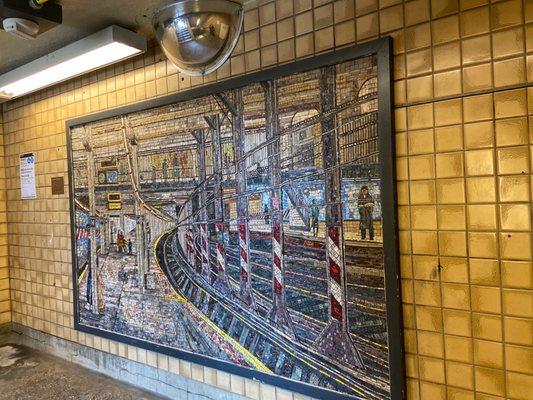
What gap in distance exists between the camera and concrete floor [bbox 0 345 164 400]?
2.68 meters

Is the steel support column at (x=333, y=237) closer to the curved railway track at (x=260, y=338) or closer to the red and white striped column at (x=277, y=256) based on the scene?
the curved railway track at (x=260, y=338)

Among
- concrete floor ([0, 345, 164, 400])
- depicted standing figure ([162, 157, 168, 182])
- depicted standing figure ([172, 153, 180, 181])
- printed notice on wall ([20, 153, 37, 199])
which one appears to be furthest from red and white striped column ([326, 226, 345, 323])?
printed notice on wall ([20, 153, 37, 199])

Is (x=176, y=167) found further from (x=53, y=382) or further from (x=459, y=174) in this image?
(x=53, y=382)

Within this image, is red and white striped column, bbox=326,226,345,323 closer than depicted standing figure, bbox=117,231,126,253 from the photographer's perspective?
Yes

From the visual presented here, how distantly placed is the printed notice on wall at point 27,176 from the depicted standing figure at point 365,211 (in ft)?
9.65

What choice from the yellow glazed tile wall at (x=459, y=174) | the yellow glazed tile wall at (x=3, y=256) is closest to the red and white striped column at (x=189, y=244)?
the yellow glazed tile wall at (x=459, y=174)

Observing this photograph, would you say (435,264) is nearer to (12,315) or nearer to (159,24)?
(159,24)

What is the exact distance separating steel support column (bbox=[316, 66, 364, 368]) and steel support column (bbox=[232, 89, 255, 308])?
1.55 feet

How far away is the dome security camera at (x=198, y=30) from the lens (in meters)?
1.34

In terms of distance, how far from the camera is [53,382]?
2.91 m

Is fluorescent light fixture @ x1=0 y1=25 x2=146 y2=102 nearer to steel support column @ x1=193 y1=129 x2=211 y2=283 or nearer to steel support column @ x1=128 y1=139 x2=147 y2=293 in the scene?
steel support column @ x1=128 y1=139 x2=147 y2=293

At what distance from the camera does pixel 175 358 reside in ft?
8.19

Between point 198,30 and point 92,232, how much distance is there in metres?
2.09

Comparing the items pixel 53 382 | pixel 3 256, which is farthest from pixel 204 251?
pixel 3 256
